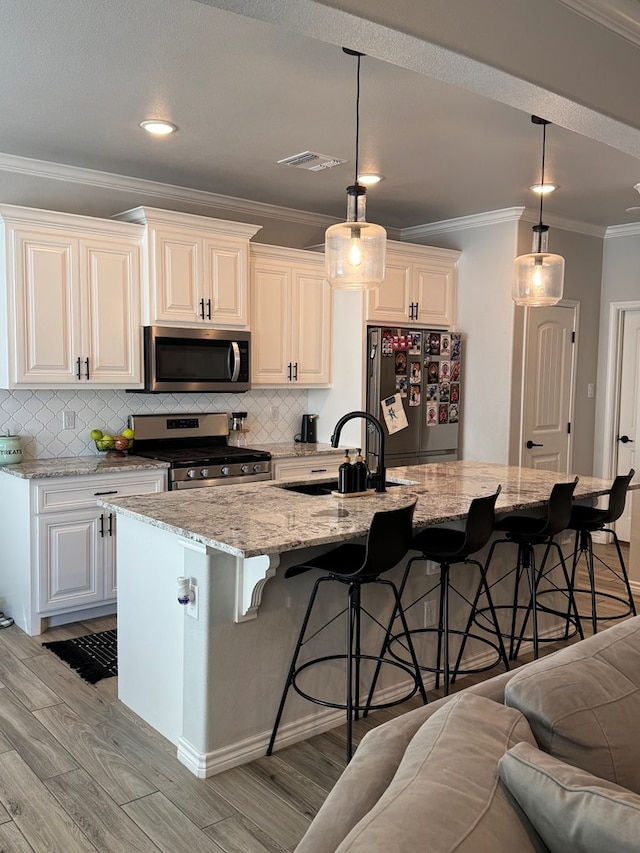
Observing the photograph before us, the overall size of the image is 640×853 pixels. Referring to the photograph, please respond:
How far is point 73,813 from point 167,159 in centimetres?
340

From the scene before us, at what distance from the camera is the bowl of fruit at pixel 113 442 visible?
4.62 metres

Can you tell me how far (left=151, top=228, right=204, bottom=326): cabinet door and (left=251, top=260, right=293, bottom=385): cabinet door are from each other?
0.54 meters

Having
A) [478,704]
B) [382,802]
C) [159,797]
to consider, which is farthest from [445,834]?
[159,797]

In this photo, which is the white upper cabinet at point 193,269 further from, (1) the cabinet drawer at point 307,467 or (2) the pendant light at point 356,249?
(2) the pendant light at point 356,249

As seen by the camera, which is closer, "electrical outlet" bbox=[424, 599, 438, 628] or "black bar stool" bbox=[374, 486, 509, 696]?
"black bar stool" bbox=[374, 486, 509, 696]

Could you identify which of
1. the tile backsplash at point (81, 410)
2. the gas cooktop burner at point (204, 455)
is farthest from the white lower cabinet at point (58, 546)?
the tile backsplash at point (81, 410)

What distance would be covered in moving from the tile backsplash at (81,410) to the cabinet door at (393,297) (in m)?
1.10

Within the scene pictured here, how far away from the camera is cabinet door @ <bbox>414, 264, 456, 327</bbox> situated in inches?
222

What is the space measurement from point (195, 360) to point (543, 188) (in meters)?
2.55

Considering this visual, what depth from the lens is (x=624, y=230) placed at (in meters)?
6.07

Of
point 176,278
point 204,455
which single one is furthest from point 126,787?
point 176,278

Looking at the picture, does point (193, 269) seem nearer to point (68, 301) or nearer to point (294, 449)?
point (68, 301)

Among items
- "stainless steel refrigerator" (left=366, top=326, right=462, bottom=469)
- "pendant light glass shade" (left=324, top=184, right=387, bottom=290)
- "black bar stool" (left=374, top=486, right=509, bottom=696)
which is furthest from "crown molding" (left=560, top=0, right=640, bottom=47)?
"stainless steel refrigerator" (left=366, top=326, right=462, bottom=469)

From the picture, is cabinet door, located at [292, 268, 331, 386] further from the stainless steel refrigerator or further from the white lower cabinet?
the white lower cabinet
